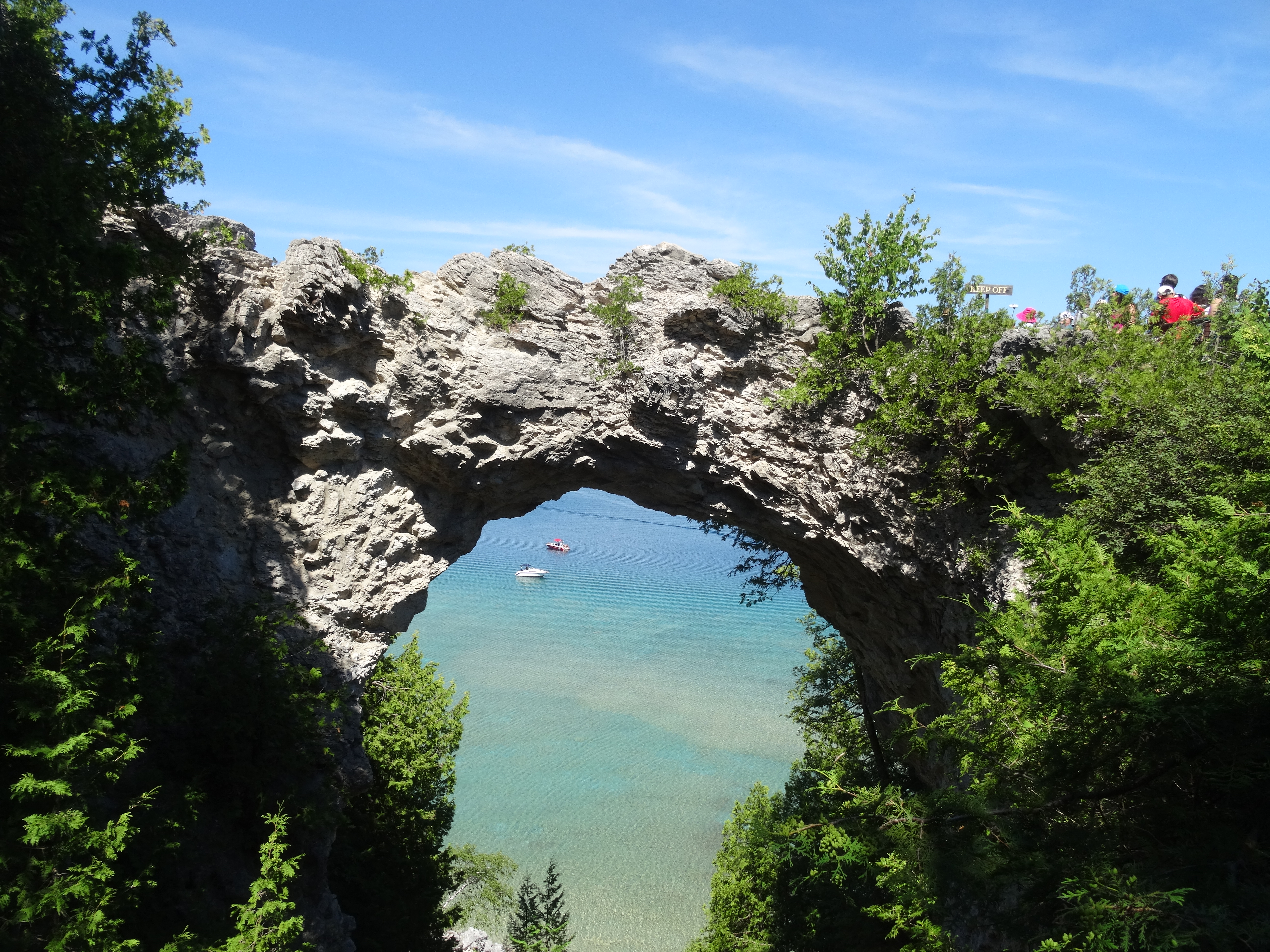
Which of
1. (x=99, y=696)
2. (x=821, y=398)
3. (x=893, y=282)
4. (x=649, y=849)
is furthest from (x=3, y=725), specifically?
(x=649, y=849)

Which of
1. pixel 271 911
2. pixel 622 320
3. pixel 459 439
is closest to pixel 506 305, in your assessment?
pixel 622 320

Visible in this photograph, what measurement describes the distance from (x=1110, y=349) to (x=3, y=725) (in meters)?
12.1

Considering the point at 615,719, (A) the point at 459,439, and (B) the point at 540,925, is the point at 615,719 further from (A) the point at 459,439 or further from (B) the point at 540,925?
(A) the point at 459,439

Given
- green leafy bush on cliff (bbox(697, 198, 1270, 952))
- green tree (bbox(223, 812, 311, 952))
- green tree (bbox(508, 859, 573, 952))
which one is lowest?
green tree (bbox(508, 859, 573, 952))

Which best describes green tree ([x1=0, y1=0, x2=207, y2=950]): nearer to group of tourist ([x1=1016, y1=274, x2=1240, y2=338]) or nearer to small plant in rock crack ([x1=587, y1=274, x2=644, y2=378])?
small plant in rock crack ([x1=587, y1=274, x2=644, y2=378])

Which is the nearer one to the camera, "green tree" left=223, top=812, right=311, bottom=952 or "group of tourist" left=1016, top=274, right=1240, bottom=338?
"green tree" left=223, top=812, right=311, bottom=952

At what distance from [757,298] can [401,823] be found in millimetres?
11230

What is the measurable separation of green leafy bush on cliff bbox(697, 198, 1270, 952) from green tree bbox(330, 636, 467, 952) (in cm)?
775

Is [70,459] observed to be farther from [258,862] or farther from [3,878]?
[258,862]

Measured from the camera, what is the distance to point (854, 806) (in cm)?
644

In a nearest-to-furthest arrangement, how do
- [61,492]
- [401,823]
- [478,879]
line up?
[61,492]
[401,823]
[478,879]

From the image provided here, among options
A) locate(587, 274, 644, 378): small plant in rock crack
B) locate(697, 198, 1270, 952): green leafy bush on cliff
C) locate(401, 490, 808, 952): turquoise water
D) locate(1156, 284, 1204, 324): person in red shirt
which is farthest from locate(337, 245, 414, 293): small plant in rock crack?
locate(401, 490, 808, 952): turquoise water

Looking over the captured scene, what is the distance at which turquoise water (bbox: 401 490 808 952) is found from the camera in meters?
21.1

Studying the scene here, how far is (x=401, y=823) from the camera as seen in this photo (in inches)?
551
